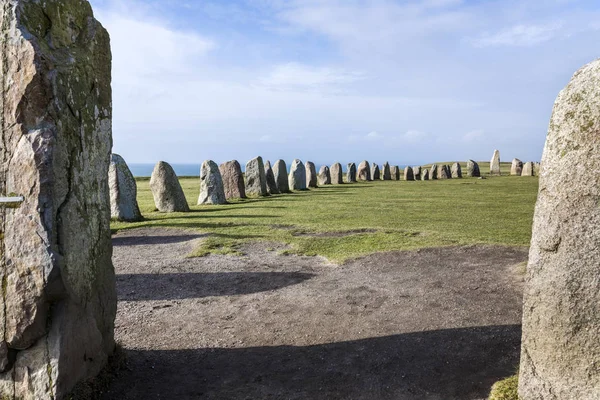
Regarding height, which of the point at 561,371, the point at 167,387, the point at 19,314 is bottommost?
the point at 167,387

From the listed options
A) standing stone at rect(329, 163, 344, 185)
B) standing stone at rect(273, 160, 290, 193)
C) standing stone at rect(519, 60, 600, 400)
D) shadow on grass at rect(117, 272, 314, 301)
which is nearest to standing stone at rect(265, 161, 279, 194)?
standing stone at rect(273, 160, 290, 193)

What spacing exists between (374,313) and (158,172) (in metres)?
12.1

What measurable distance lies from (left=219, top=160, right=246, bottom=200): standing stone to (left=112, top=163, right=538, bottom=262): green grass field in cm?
102

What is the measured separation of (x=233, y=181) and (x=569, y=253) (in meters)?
18.6

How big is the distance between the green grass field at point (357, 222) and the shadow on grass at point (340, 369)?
3.91m

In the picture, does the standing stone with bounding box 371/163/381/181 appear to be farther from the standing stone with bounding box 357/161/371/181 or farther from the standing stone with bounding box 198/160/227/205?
the standing stone with bounding box 198/160/227/205

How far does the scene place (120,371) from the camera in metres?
4.91

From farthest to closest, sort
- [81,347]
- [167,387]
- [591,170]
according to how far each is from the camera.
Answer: [167,387]
[81,347]
[591,170]

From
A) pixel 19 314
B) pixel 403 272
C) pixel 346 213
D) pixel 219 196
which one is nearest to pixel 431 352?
pixel 403 272

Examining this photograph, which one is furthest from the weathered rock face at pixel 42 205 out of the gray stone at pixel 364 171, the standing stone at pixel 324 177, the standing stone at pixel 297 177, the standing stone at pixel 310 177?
the gray stone at pixel 364 171

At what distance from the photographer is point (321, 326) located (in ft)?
19.9

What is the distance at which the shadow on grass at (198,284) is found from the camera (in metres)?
7.54

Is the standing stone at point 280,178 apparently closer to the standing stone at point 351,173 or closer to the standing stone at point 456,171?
the standing stone at point 351,173

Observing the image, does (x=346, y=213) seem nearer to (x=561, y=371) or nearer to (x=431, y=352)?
(x=431, y=352)
